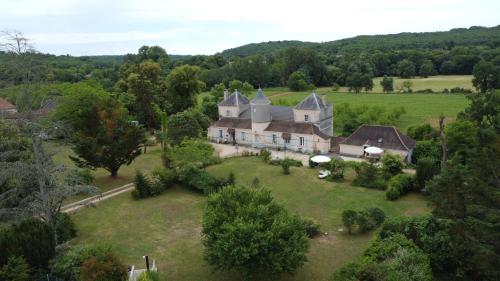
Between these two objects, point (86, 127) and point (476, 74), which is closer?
point (86, 127)

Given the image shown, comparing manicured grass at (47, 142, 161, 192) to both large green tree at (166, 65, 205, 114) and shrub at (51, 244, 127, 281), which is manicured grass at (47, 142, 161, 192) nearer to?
shrub at (51, 244, 127, 281)

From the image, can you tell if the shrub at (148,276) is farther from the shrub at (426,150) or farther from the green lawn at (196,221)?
the shrub at (426,150)

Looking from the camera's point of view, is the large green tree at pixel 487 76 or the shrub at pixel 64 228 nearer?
the shrub at pixel 64 228

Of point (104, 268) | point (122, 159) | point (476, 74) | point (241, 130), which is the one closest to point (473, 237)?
point (104, 268)

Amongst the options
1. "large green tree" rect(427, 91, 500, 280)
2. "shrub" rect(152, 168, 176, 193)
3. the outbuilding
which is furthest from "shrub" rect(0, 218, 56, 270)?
the outbuilding

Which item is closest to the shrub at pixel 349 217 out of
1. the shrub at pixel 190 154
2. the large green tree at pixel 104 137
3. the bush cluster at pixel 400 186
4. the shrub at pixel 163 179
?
the bush cluster at pixel 400 186

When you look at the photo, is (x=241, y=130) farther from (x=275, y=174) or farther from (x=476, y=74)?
(x=476, y=74)
